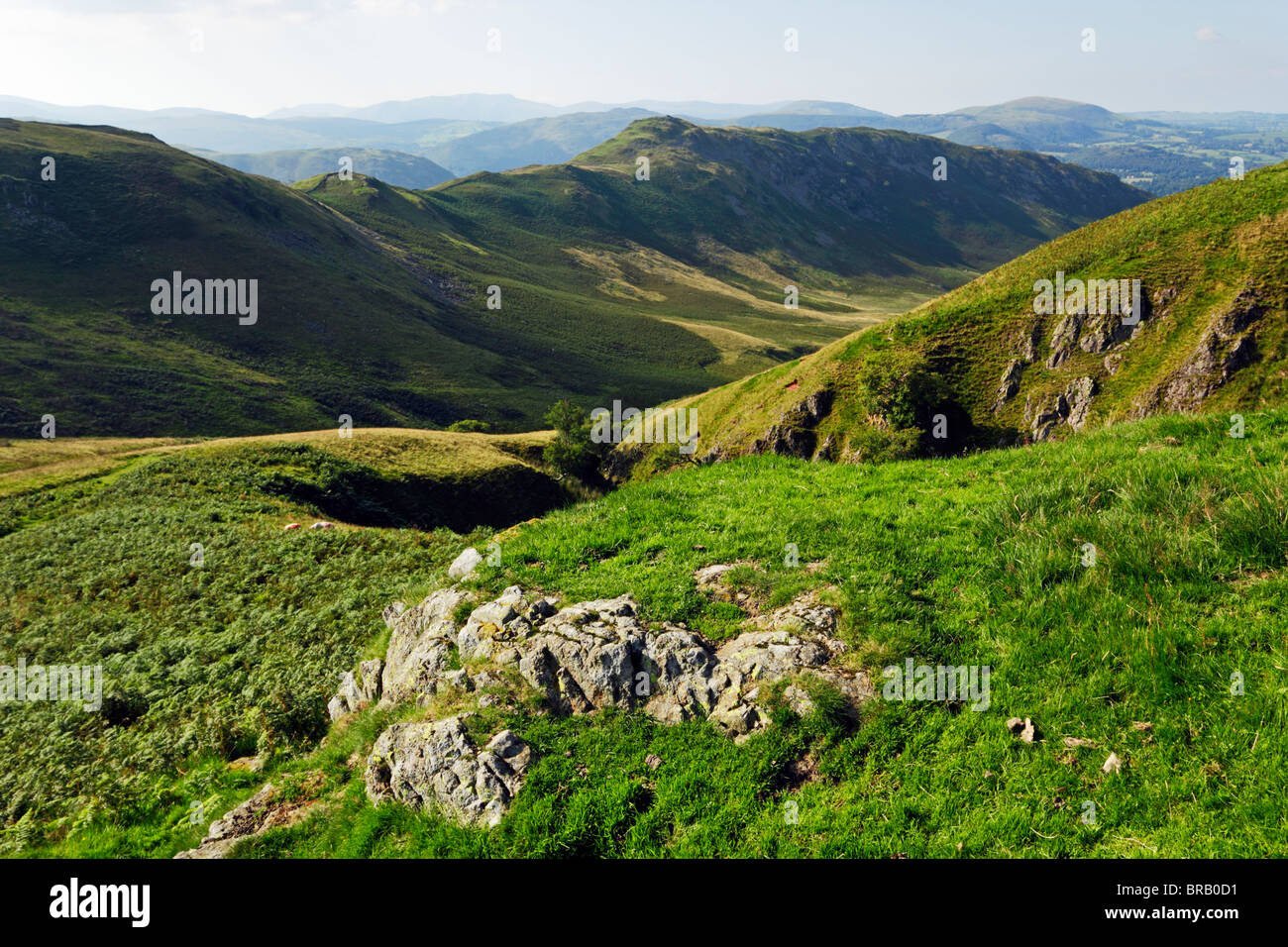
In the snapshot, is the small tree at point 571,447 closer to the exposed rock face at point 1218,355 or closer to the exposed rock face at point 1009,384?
the exposed rock face at point 1009,384

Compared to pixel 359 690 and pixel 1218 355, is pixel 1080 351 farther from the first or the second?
pixel 359 690

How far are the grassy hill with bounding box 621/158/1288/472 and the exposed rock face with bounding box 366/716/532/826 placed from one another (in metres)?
52.9

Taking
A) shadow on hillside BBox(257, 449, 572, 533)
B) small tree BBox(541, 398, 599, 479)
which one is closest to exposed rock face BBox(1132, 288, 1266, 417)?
shadow on hillside BBox(257, 449, 572, 533)

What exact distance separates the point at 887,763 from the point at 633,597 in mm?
5405

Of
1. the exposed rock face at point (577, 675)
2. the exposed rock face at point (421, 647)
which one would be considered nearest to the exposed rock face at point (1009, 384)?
the exposed rock face at point (577, 675)

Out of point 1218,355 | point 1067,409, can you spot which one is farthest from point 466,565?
point 1218,355

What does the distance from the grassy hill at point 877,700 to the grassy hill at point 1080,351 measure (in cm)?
4591

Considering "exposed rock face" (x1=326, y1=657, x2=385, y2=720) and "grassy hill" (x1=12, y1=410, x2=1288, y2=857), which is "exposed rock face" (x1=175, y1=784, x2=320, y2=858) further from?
"exposed rock face" (x1=326, y1=657, x2=385, y2=720)

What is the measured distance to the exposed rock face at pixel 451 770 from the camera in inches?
360

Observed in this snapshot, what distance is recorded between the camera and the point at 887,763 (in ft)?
28.0

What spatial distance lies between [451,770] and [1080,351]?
2688 inches
